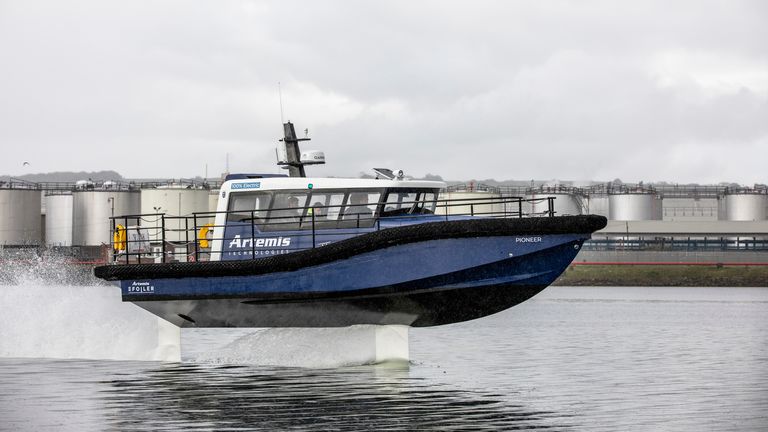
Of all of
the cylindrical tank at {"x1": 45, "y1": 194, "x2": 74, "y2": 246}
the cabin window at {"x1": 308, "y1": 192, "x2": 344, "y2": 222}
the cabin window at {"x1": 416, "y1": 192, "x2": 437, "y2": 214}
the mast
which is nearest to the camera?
the cabin window at {"x1": 308, "y1": 192, "x2": 344, "y2": 222}

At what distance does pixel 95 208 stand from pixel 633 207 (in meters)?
43.1

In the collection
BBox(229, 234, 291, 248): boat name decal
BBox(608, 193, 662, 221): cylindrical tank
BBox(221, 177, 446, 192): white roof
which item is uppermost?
BBox(608, 193, 662, 221): cylindrical tank

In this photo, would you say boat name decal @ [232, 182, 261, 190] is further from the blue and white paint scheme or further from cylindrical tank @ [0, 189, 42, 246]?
cylindrical tank @ [0, 189, 42, 246]

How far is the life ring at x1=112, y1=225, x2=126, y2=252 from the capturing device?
19784mm

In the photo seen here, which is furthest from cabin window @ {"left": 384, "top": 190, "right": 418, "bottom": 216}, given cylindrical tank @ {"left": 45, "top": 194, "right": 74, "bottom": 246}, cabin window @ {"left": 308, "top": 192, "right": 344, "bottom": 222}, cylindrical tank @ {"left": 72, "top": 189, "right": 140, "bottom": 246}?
cylindrical tank @ {"left": 45, "top": 194, "right": 74, "bottom": 246}

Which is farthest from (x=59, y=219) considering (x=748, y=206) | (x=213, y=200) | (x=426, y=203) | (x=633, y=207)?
(x=426, y=203)

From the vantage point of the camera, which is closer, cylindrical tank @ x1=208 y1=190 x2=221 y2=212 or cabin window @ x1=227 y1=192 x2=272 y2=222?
cabin window @ x1=227 y1=192 x2=272 y2=222

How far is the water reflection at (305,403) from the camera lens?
43.9ft

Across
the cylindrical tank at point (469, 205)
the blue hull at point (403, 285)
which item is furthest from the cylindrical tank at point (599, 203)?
the blue hull at point (403, 285)

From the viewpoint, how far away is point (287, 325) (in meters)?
18.1

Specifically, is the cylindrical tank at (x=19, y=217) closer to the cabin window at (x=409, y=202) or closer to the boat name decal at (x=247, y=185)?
the boat name decal at (x=247, y=185)

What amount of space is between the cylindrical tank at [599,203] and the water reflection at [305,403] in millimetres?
78949

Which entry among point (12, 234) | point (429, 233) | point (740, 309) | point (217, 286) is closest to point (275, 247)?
point (217, 286)

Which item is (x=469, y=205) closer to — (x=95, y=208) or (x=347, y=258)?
(x=347, y=258)
